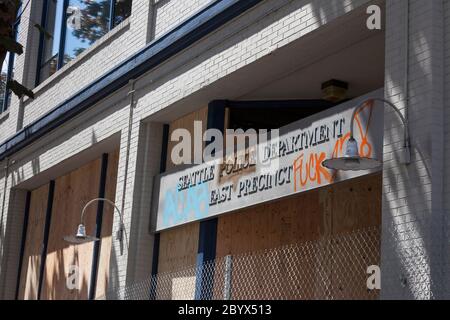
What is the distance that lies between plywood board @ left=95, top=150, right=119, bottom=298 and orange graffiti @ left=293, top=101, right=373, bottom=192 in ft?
15.2

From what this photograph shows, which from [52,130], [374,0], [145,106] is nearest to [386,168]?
[374,0]

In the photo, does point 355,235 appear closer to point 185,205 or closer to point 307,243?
point 307,243

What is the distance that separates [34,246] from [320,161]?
10.5 meters

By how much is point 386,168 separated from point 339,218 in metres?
3.42

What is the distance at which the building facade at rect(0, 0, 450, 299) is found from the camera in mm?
8680

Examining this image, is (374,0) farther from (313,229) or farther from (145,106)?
(145,106)

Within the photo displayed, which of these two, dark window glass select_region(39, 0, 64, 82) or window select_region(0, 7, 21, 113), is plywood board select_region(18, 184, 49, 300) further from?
window select_region(0, 7, 21, 113)

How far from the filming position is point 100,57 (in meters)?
16.7

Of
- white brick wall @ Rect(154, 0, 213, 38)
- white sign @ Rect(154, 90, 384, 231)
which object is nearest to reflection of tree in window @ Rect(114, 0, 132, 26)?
white brick wall @ Rect(154, 0, 213, 38)

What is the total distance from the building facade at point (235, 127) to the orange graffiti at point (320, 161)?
28 millimetres
